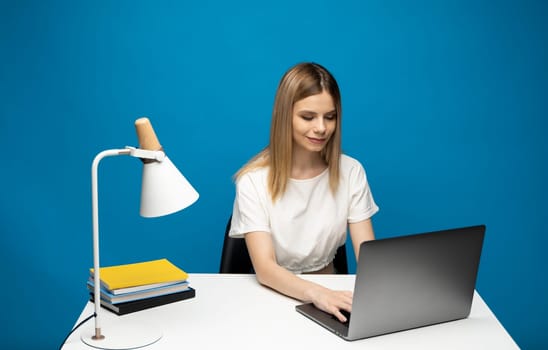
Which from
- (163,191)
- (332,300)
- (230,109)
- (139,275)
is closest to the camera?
(163,191)

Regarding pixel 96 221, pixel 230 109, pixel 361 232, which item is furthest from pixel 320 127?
pixel 230 109

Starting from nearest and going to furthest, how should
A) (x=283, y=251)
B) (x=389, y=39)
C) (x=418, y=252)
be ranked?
1. (x=418, y=252)
2. (x=283, y=251)
3. (x=389, y=39)

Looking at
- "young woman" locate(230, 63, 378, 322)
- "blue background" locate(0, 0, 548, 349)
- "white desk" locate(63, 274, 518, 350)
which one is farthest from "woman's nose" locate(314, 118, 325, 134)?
"blue background" locate(0, 0, 548, 349)

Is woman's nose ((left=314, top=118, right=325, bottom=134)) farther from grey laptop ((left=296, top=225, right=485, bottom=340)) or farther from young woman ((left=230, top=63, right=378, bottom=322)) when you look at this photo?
grey laptop ((left=296, top=225, right=485, bottom=340))

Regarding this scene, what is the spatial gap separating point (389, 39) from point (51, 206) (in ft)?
6.20

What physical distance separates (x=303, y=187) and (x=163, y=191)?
103 centimetres

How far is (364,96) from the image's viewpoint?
343 centimetres

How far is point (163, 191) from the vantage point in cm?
166

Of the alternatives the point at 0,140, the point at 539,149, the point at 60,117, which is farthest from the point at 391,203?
the point at 0,140

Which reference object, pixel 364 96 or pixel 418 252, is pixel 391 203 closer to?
pixel 364 96

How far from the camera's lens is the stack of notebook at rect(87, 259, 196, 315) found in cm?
200

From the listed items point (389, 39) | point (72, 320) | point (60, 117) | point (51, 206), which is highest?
point (389, 39)

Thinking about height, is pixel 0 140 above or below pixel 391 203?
above

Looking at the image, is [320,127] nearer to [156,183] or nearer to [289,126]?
[289,126]
